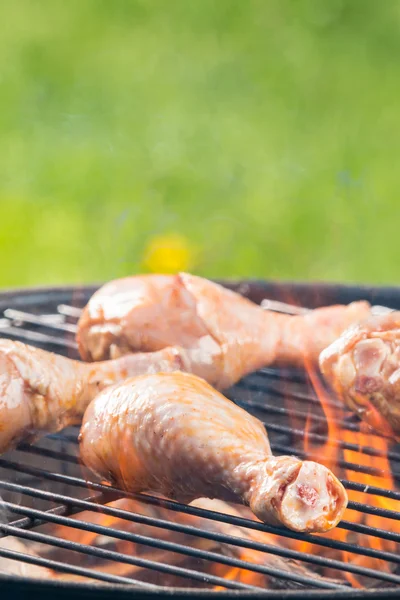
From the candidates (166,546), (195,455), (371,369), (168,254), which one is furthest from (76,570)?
(168,254)

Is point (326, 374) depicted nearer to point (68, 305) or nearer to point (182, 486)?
point (182, 486)

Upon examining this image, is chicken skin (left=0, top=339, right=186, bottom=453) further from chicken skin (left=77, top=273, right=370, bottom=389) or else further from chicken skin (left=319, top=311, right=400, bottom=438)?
chicken skin (left=319, top=311, right=400, bottom=438)

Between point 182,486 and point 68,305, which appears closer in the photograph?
point 182,486

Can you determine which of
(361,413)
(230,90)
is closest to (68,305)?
(361,413)

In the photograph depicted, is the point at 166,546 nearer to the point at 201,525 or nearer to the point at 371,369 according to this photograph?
the point at 201,525

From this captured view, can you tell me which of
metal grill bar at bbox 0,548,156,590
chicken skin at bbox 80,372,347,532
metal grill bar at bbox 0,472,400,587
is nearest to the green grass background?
chicken skin at bbox 80,372,347,532

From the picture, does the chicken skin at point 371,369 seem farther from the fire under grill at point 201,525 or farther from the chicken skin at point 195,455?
the chicken skin at point 195,455
